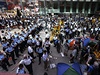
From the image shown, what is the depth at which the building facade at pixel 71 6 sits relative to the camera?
1152 inches

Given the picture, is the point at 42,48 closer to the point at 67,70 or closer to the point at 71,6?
the point at 67,70

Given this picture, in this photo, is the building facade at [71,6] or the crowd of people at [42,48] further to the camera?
the building facade at [71,6]

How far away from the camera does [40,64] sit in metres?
8.52

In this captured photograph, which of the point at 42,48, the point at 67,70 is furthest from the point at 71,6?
the point at 67,70

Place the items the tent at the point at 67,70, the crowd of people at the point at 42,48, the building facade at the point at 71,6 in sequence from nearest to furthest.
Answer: the tent at the point at 67,70 < the crowd of people at the point at 42,48 < the building facade at the point at 71,6

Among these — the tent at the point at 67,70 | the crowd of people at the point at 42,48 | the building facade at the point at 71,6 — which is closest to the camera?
the tent at the point at 67,70

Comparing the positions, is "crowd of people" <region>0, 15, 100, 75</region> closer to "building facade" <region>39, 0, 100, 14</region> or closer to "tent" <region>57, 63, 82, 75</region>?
"tent" <region>57, 63, 82, 75</region>

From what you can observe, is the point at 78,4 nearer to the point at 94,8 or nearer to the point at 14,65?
the point at 94,8

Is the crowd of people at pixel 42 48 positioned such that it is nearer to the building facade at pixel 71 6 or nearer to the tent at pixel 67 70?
the tent at pixel 67 70

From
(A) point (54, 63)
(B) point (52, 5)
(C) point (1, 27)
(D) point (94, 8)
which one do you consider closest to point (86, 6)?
(D) point (94, 8)

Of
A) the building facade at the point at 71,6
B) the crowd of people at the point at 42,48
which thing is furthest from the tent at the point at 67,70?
the building facade at the point at 71,6

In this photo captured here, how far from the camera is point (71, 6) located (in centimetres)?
2991

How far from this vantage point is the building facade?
29266 mm

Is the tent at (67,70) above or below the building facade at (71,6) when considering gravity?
below
